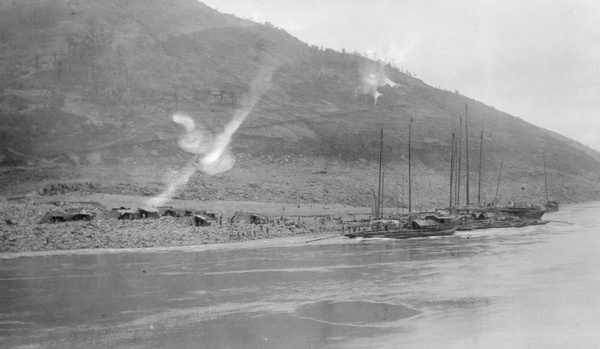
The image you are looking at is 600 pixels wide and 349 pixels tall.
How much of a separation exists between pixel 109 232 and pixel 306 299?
24.8m

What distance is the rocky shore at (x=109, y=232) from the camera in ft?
138

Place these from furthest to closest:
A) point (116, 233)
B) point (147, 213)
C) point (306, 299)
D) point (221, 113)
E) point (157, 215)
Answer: point (221, 113) → point (157, 215) → point (147, 213) → point (116, 233) → point (306, 299)

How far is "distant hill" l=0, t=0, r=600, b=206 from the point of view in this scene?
77.8 metres

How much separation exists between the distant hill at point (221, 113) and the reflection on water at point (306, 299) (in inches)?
1363

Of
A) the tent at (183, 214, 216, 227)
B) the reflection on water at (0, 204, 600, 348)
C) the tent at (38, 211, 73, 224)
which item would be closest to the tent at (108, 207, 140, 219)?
the tent at (38, 211, 73, 224)

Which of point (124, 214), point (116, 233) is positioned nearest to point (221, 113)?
point (124, 214)

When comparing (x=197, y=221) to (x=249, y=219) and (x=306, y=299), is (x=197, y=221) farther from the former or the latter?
(x=306, y=299)

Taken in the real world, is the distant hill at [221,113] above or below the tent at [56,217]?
above

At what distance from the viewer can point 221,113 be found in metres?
98.0

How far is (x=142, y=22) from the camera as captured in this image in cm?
12875

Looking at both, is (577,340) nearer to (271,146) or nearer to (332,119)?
(271,146)

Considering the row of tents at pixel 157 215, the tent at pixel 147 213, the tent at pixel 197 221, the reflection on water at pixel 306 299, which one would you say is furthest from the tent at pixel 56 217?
the reflection on water at pixel 306 299

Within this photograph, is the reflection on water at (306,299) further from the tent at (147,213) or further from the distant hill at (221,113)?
the distant hill at (221,113)

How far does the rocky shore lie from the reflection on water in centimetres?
367
